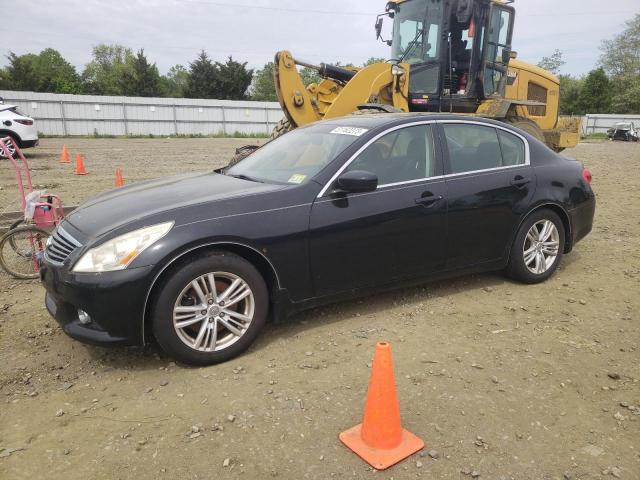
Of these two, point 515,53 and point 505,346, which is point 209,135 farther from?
point 505,346

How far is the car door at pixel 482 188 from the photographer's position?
428 centimetres

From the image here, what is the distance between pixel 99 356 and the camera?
351cm

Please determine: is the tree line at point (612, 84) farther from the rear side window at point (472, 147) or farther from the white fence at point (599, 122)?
the rear side window at point (472, 147)

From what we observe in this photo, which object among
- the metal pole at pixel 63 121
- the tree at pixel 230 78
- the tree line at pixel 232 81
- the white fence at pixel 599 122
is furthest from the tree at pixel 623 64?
the metal pole at pixel 63 121

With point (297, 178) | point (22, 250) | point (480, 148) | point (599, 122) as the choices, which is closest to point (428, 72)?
point (480, 148)

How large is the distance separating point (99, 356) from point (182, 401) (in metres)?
0.92

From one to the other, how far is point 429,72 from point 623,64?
63.0 meters

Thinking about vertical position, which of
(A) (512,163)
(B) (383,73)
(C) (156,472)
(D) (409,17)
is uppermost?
(D) (409,17)

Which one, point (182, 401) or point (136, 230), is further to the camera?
point (136, 230)

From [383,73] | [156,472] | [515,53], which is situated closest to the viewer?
[156,472]

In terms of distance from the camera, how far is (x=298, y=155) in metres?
4.23

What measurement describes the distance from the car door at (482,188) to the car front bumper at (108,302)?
8.19 ft

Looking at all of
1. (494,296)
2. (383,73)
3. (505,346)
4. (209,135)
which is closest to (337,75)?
(383,73)

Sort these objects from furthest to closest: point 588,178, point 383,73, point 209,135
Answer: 1. point 209,135
2. point 383,73
3. point 588,178
